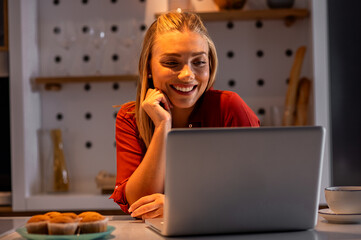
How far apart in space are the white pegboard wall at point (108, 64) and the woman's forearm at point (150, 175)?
1.24m

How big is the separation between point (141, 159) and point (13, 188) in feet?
3.90

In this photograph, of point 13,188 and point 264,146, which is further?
point 13,188

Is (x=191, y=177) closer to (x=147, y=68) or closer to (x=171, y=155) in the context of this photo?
(x=171, y=155)

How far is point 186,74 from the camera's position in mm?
1559

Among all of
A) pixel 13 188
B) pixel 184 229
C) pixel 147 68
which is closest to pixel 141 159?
pixel 147 68

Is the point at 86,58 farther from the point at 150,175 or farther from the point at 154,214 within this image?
the point at 154,214

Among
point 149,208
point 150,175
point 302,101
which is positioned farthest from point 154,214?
point 302,101

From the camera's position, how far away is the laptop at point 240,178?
0.95 meters

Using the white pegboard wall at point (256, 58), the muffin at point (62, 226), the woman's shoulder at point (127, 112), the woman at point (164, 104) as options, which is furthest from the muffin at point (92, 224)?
the white pegboard wall at point (256, 58)

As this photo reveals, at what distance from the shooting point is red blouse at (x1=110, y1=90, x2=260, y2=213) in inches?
65.1

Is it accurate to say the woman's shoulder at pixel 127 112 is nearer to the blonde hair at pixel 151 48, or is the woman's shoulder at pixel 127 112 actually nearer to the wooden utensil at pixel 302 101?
the blonde hair at pixel 151 48

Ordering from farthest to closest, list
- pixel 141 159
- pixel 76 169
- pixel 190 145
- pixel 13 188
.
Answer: pixel 76 169
pixel 13 188
pixel 141 159
pixel 190 145

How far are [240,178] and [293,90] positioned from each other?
1721mm

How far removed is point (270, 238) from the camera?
99 cm
